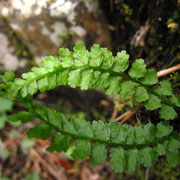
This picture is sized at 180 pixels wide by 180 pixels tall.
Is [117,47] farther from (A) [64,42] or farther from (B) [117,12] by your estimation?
(A) [64,42]

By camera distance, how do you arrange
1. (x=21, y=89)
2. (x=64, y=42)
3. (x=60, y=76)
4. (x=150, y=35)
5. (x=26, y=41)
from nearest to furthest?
(x=21, y=89)
(x=60, y=76)
(x=150, y=35)
(x=64, y=42)
(x=26, y=41)

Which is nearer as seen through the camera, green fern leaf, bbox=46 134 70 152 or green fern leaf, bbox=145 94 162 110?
green fern leaf, bbox=46 134 70 152

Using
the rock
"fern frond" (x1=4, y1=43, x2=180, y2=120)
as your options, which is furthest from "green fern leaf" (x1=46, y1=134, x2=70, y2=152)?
the rock

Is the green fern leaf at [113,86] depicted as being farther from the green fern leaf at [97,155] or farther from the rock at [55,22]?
the rock at [55,22]

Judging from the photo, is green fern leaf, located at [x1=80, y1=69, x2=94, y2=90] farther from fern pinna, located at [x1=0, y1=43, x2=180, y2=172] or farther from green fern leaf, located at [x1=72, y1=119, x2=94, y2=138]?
green fern leaf, located at [x1=72, y1=119, x2=94, y2=138]

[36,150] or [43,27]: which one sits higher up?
[43,27]

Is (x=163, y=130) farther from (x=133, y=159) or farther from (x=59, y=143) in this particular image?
(x=59, y=143)

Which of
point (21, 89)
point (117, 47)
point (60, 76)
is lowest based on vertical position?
point (21, 89)

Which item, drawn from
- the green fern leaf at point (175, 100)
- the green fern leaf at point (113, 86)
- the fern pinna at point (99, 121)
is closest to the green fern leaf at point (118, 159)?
the fern pinna at point (99, 121)

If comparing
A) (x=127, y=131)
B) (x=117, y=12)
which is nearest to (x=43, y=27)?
(x=117, y=12)
